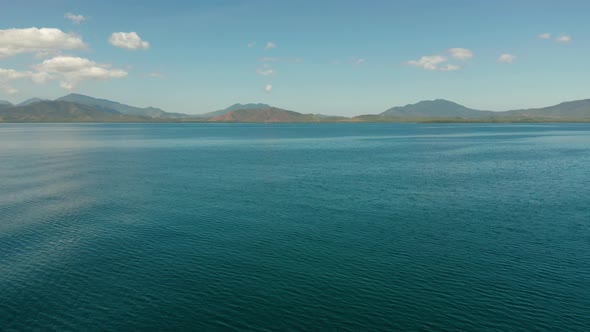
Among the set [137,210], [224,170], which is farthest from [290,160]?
[137,210]

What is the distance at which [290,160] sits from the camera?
13975 cm

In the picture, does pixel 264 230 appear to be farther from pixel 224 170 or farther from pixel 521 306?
pixel 224 170

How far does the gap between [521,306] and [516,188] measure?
58.7m

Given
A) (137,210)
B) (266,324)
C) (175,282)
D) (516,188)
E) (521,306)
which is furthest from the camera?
(516,188)

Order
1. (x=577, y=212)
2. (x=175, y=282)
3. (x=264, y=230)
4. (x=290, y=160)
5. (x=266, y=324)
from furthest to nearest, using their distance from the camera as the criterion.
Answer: (x=290, y=160)
(x=577, y=212)
(x=264, y=230)
(x=175, y=282)
(x=266, y=324)

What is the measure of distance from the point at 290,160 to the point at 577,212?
304 feet

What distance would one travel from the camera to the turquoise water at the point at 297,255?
109 feet

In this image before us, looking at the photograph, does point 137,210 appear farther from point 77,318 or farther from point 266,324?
point 266,324

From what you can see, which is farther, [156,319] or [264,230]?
[264,230]

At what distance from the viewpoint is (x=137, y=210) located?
224 ft

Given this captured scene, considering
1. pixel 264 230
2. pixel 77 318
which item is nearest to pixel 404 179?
pixel 264 230

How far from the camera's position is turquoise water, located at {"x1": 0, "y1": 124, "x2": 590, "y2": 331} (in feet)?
109

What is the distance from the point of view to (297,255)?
46.9m

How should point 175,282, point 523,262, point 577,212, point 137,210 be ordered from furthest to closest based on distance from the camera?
point 137,210 → point 577,212 → point 523,262 → point 175,282
